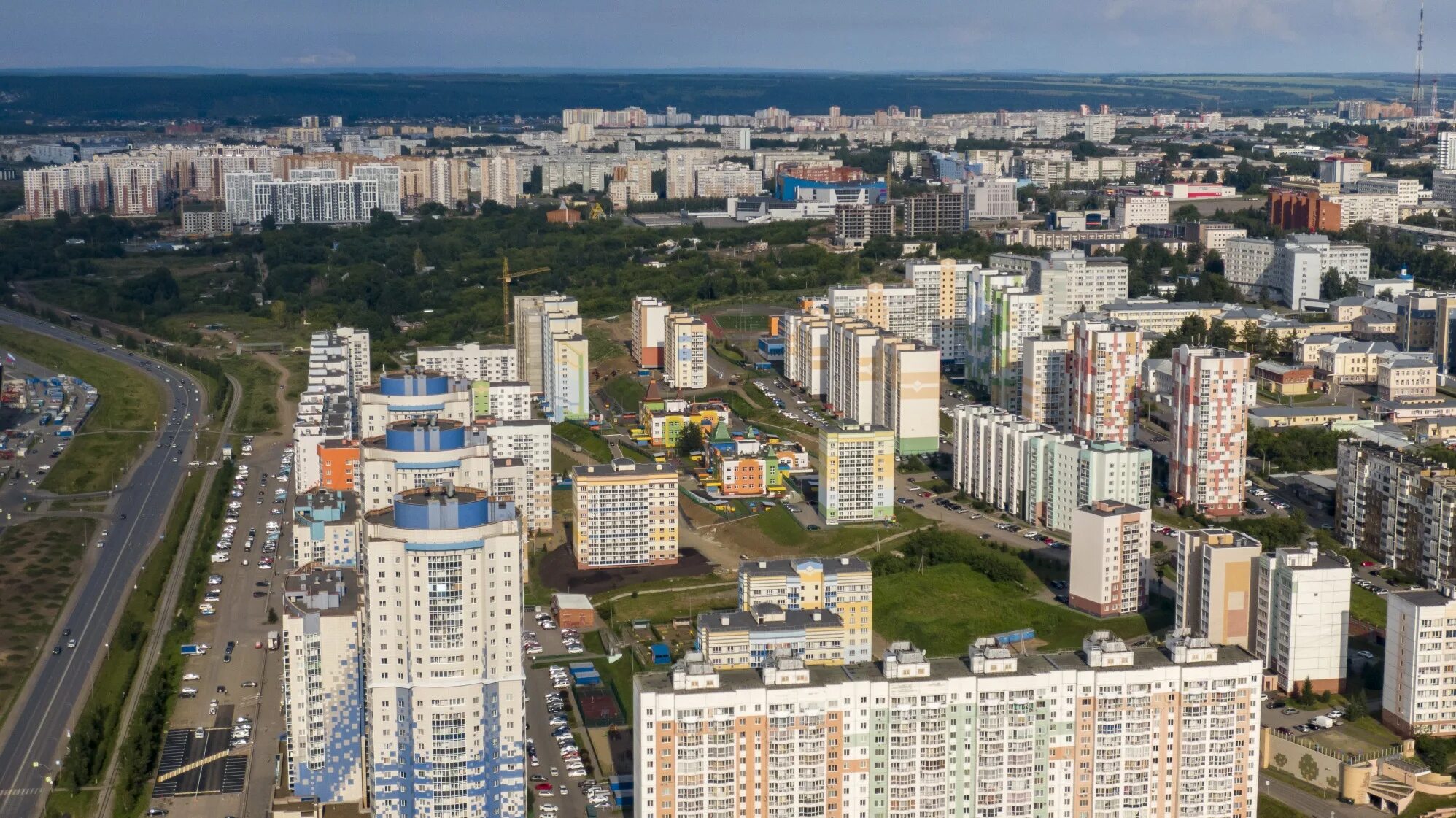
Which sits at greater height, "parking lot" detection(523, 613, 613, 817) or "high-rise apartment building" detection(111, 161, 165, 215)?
"high-rise apartment building" detection(111, 161, 165, 215)

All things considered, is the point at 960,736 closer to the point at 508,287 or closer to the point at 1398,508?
the point at 1398,508

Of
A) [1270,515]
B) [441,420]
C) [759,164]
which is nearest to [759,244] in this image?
[759,164]

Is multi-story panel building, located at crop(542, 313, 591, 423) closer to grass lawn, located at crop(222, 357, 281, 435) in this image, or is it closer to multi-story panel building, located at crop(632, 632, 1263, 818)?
grass lawn, located at crop(222, 357, 281, 435)

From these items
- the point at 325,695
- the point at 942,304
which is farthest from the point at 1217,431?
the point at 325,695

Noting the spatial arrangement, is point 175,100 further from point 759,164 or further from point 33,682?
point 33,682

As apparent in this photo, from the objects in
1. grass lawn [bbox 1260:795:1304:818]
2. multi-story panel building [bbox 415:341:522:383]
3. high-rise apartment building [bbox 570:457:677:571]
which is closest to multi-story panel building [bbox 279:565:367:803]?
high-rise apartment building [bbox 570:457:677:571]

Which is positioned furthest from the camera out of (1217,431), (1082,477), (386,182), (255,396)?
(386,182)

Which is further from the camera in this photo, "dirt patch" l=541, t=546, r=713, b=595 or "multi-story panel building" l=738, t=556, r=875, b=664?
"dirt patch" l=541, t=546, r=713, b=595
